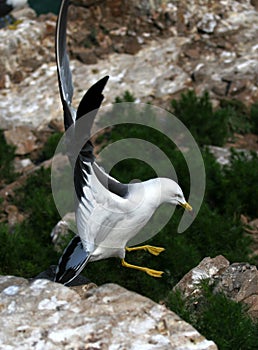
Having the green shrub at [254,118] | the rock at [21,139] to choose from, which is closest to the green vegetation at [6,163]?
the rock at [21,139]

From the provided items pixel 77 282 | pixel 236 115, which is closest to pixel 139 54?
pixel 236 115

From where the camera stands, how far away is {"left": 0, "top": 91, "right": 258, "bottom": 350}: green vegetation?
3303 millimetres

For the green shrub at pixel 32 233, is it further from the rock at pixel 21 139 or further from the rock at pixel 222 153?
the rock at pixel 222 153

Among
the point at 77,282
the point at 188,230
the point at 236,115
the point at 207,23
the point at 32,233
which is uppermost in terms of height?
the point at 77,282

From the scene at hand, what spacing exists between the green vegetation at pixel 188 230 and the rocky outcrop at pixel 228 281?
11 cm

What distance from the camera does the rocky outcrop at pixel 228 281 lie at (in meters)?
3.57

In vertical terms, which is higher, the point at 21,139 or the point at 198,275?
the point at 198,275

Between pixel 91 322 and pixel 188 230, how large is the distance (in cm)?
233

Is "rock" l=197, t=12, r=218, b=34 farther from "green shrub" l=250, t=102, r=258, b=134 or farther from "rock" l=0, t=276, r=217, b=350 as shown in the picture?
"rock" l=0, t=276, r=217, b=350

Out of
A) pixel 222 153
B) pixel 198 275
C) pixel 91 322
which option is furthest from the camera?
pixel 222 153

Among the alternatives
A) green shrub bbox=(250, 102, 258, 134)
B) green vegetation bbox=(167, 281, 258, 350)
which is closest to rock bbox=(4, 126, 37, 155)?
green shrub bbox=(250, 102, 258, 134)

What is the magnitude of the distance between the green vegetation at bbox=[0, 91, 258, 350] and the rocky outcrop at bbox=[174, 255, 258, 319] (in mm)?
111

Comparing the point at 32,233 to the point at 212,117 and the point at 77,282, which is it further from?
the point at 212,117

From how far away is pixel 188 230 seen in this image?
16.3 ft
